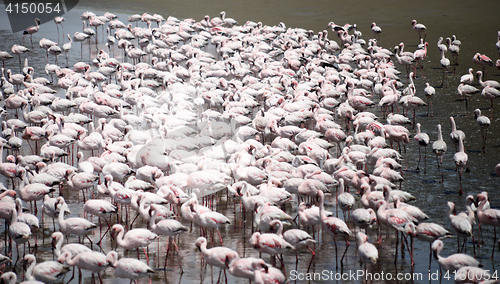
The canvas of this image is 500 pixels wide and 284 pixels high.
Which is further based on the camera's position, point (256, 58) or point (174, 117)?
point (256, 58)

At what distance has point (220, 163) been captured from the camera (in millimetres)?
11031

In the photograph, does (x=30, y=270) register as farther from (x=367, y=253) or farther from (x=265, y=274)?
(x=367, y=253)

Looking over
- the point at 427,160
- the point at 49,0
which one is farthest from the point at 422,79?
the point at 49,0

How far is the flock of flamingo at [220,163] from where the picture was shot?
8207 mm

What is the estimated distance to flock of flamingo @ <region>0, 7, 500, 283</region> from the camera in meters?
8.21

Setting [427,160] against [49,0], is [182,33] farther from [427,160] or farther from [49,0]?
[49,0]

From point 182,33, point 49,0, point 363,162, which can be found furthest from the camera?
point 49,0

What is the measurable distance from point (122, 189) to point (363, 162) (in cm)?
504

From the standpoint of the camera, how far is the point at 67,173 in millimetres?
10477

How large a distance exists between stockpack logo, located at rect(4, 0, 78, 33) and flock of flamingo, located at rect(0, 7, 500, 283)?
1151 cm

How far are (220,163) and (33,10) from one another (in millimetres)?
28052

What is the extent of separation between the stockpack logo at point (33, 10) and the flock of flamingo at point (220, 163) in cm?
1151

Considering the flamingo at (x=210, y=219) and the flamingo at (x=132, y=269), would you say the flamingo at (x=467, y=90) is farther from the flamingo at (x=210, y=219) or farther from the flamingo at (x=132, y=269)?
the flamingo at (x=132, y=269)

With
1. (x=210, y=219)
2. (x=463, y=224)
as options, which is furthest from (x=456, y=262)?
(x=210, y=219)
